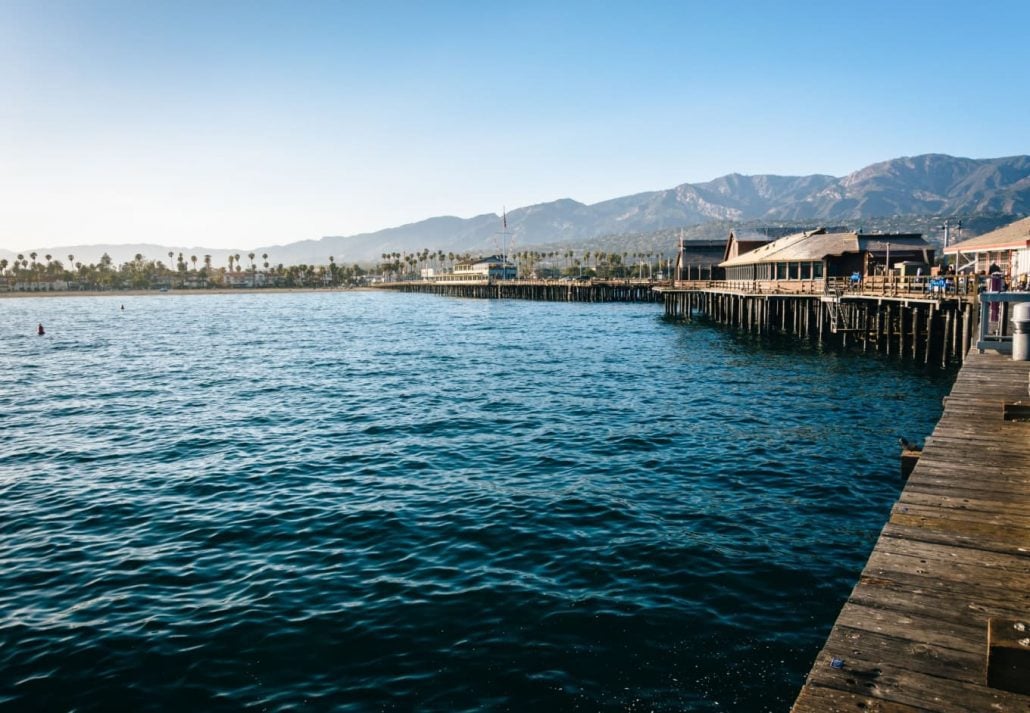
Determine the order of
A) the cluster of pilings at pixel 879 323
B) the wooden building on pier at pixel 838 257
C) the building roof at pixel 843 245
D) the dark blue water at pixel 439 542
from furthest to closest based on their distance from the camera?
the building roof at pixel 843 245 → the wooden building on pier at pixel 838 257 → the cluster of pilings at pixel 879 323 → the dark blue water at pixel 439 542

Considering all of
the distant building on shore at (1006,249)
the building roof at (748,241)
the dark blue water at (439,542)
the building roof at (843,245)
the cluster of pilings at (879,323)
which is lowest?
the dark blue water at (439,542)

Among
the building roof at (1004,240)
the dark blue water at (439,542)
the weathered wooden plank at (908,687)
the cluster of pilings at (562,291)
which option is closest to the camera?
the weathered wooden plank at (908,687)

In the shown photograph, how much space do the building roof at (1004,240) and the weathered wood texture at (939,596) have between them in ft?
77.3

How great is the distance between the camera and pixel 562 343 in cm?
5269

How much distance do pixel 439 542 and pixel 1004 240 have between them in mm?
33448

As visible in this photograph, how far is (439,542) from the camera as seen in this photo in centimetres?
1330

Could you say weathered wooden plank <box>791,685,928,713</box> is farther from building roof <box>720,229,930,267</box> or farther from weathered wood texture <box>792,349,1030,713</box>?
building roof <box>720,229,930,267</box>

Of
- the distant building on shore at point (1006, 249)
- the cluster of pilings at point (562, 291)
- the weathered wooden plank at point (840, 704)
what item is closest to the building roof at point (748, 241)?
the cluster of pilings at point (562, 291)

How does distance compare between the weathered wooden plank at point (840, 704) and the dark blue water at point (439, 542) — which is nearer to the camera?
the weathered wooden plank at point (840, 704)

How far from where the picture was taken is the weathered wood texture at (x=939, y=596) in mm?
5004

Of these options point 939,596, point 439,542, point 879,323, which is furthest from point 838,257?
point 939,596

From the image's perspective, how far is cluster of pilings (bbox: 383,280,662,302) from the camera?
12522 cm

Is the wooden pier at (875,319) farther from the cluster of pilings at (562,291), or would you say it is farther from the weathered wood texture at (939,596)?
the cluster of pilings at (562,291)

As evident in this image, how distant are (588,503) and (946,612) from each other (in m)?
9.65
